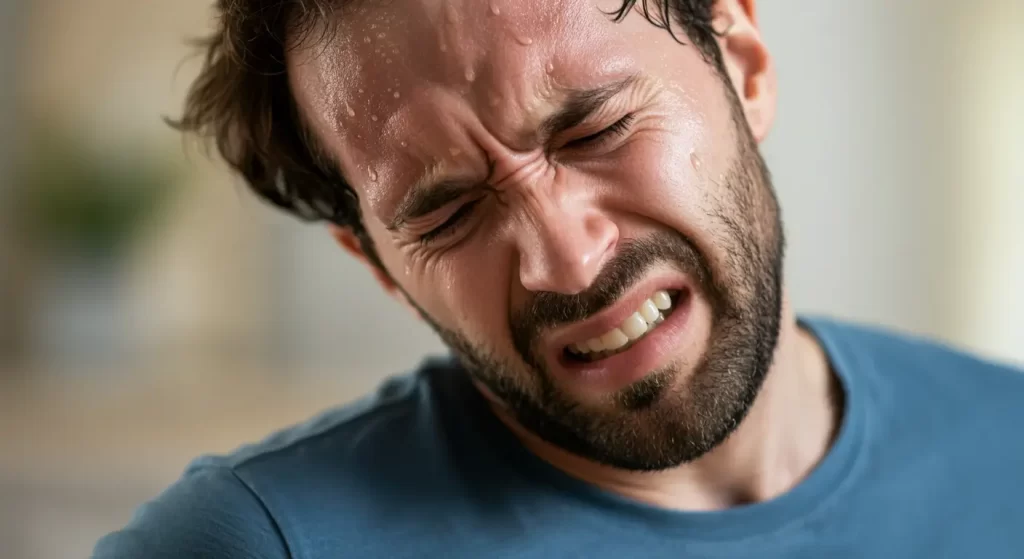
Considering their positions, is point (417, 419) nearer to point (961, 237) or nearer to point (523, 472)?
point (523, 472)

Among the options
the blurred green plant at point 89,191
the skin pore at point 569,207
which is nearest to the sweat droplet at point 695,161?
the skin pore at point 569,207

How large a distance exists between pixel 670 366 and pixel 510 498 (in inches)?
8.1

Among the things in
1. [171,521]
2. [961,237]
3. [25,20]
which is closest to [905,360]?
[961,237]

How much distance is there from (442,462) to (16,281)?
5.48ft

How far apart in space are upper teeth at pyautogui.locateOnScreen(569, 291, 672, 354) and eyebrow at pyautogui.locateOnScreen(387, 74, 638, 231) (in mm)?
177

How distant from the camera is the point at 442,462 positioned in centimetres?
90

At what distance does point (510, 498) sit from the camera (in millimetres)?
875

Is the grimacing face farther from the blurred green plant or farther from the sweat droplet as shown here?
the blurred green plant

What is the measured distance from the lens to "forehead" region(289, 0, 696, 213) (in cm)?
77

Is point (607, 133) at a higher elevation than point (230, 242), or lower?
higher

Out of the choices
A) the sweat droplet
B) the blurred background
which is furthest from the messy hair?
the blurred background

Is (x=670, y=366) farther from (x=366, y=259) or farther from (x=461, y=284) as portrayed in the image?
(x=366, y=259)

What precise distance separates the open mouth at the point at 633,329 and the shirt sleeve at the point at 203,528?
0.32m

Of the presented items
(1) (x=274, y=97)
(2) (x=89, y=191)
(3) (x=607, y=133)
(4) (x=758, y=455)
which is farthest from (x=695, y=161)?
(2) (x=89, y=191)
